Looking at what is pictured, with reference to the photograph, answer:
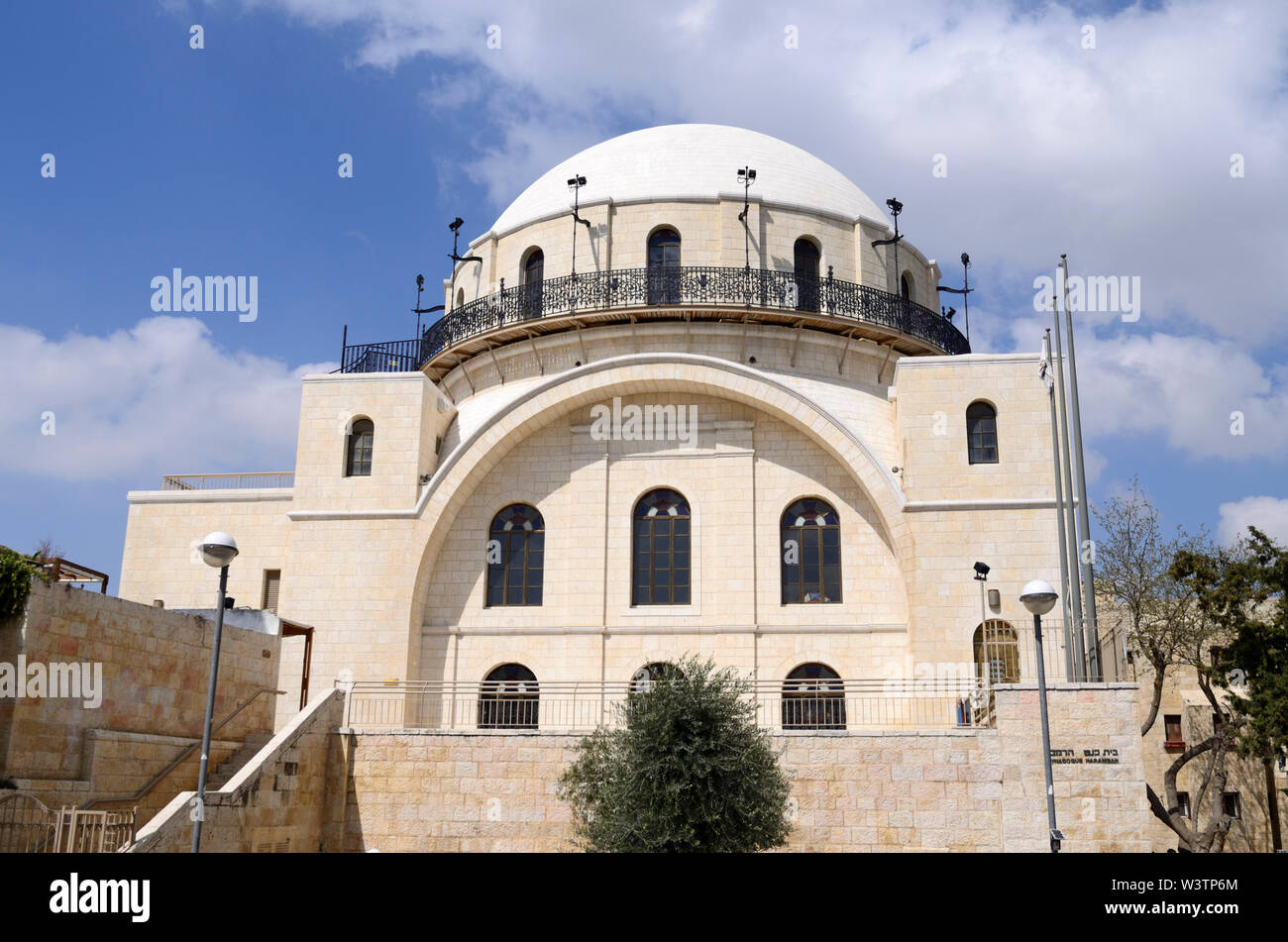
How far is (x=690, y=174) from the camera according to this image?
2383 centimetres

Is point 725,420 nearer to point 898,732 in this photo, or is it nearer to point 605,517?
point 605,517

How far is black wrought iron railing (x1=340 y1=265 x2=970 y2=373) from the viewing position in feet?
71.1

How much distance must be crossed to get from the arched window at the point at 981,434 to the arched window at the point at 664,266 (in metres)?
5.70

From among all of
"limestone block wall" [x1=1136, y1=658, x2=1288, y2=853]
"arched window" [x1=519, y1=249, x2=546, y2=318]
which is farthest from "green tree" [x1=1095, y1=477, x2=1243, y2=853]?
"arched window" [x1=519, y1=249, x2=546, y2=318]

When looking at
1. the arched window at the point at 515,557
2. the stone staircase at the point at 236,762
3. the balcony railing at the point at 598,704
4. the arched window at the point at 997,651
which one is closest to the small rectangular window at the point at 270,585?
the balcony railing at the point at 598,704

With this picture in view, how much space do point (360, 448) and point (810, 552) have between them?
Result: 8.06m

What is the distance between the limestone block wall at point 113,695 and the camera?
12781mm

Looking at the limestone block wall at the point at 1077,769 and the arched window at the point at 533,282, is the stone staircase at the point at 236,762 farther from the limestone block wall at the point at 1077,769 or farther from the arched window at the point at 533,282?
the limestone block wall at the point at 1077,769

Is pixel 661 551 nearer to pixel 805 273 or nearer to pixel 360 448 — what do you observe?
pixel 360 448

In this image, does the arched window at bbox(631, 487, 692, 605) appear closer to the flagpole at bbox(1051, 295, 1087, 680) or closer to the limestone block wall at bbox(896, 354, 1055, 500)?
the limestone block wall at bbox(896, 354, 1055, 500)

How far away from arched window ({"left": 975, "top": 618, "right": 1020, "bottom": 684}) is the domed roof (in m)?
9.47

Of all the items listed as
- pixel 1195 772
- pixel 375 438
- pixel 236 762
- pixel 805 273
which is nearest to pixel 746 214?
pixel 805 273
